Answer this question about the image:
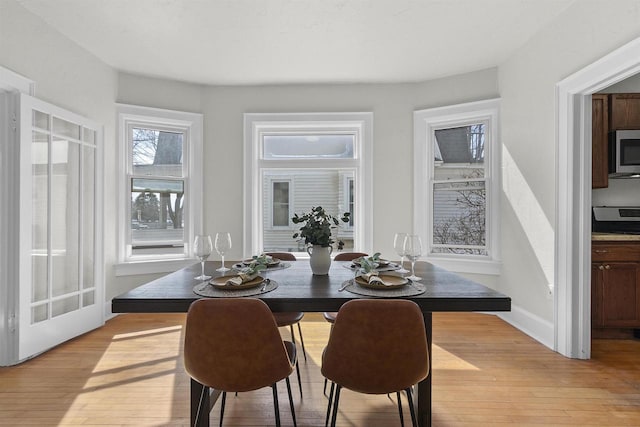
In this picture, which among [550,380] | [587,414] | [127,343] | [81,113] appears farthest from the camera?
[81,113]

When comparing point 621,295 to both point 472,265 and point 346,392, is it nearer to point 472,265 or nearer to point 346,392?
point 472,265

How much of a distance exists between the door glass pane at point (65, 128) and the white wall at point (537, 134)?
162 inches

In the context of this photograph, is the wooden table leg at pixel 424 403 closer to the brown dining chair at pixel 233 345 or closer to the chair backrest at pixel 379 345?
the chair backrest at pixel 379 345

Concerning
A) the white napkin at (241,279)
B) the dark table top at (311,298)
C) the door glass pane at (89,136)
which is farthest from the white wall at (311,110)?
the white napkin at (241,279)

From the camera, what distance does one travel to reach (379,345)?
1.22 metres

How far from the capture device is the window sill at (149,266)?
3316 mm

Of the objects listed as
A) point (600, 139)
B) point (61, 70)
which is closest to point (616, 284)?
point (600, 139)

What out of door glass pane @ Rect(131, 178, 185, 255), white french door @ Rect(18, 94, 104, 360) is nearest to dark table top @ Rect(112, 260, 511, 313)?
white french door @ Rect(18, 94, 104, 360)

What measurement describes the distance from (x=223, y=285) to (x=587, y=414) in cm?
219

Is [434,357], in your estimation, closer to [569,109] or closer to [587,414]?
[587,414]

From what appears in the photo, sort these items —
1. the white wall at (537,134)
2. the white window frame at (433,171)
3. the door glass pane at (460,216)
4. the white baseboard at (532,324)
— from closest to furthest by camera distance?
the white wall at (537,134) → the white baseboard at (532,324) → the white window frame at (433,171) → the door glass pane at (460,216)

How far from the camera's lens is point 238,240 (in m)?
3.66

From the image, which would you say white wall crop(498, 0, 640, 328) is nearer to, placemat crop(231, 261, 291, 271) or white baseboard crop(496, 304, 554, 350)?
white baseboard crop(496, 304, 554, 350)

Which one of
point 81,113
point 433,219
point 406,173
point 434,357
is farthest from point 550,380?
point 81,113
